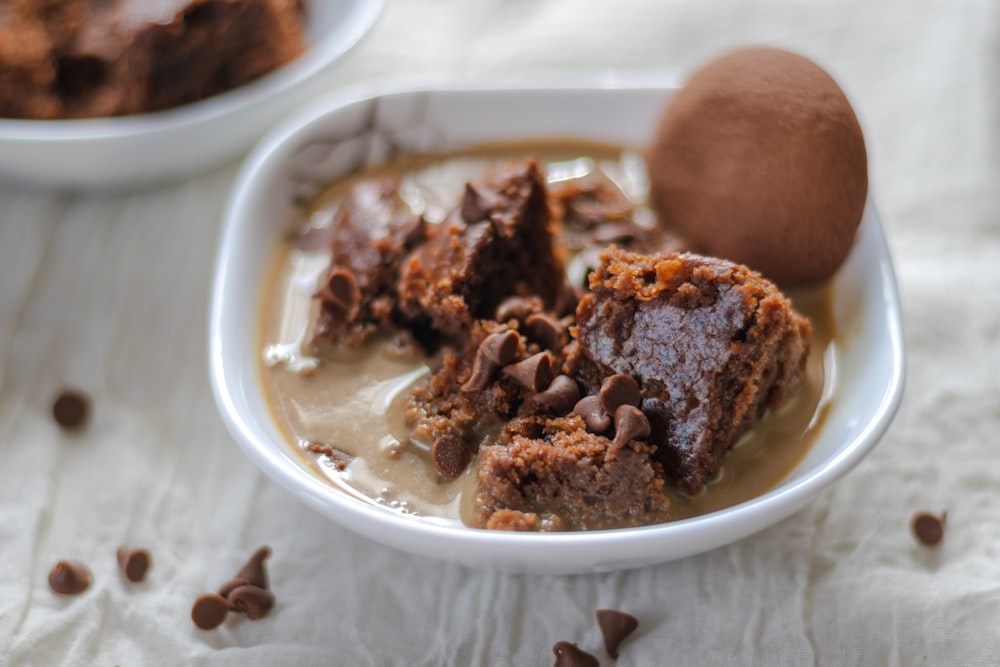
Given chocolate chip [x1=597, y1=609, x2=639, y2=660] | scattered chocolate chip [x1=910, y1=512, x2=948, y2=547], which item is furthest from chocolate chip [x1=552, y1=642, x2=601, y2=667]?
scattered chocolate chip [x1=910, y1=512, x2=948, y2=547]

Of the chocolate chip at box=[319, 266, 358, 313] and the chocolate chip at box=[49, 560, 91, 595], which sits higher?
the chocolate chip at box=[319, 266, 358, 313]

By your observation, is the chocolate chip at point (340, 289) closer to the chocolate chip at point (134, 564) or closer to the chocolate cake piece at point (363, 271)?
the chocolate cake piece at point (363, 271)

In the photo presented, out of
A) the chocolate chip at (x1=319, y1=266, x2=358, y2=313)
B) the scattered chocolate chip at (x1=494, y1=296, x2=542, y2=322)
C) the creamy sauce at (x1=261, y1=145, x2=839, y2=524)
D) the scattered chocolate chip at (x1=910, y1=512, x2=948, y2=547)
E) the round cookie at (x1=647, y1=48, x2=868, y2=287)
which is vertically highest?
the round cookie at (x1=647, y1=48, x2=868, y2=287)

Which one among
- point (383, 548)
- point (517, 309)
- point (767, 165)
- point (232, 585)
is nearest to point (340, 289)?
point (517, 309)

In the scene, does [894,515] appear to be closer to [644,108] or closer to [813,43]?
[644,108]

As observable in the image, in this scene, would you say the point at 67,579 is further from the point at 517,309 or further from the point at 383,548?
the point at 517,309

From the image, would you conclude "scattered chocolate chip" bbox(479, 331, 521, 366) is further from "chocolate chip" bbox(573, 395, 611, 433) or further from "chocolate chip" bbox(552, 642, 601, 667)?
"chocolate chip" bbox(552, 642, 601, 667)
